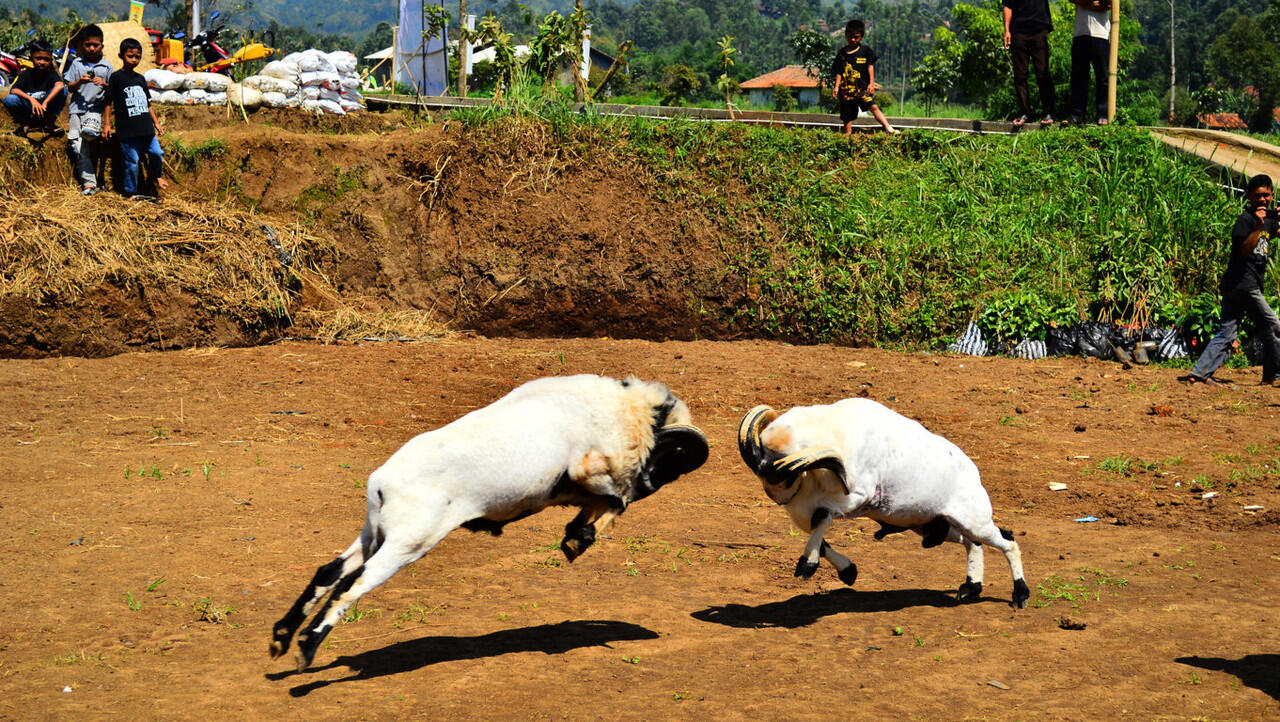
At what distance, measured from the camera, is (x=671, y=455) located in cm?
574

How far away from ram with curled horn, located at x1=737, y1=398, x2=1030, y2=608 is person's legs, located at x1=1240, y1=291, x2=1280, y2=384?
20.8 feet

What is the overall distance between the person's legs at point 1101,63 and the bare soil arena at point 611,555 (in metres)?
5.14

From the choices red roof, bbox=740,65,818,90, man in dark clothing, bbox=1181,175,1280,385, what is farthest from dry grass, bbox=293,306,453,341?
red roof, bbox=740,65,818,90

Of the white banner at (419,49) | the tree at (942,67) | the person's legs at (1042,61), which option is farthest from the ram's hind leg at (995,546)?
the tree at (942,67)

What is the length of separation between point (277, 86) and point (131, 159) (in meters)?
2.71

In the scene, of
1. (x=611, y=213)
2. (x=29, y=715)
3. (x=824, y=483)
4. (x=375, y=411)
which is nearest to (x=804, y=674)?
(x=824, y=483)

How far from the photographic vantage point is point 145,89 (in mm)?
12703

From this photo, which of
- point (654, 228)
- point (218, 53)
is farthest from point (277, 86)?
point (654, 228)

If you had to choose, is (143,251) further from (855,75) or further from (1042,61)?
(1042,61)

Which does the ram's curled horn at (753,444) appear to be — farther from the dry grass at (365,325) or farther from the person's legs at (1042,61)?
the person's legs at (1042,61)

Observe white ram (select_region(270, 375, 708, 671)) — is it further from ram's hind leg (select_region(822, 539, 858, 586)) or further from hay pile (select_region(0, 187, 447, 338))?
hay pile (select_region(0, 187, 447, 338))

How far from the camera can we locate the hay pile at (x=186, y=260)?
12133mm

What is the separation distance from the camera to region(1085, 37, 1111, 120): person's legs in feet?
50.4

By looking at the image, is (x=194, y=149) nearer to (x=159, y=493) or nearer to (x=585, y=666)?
(x=159, y=493)
